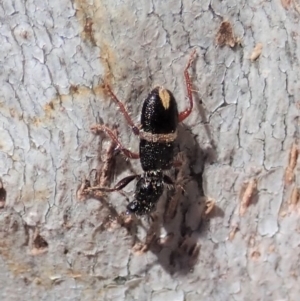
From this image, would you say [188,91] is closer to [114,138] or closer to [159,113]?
[159,113]

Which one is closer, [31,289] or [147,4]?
[147,4]

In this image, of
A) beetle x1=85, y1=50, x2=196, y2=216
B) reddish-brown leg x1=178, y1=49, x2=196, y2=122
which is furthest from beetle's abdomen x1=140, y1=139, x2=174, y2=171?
reddish-brown leg x1=178, y1=49, x2=196, y2=122

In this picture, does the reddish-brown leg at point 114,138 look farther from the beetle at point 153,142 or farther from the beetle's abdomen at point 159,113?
the beetle's abdomen at point 159,113

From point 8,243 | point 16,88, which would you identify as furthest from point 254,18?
point 8,243

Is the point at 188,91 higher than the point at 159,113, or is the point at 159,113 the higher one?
the point at 188,91

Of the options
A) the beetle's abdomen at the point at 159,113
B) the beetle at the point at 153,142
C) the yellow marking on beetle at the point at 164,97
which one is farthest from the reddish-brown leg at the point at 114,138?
the yellow marking on beetle at the point at 164,97

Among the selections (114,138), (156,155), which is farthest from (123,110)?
(156,155)

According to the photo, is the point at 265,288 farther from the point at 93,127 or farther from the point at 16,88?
the point at 16,88
